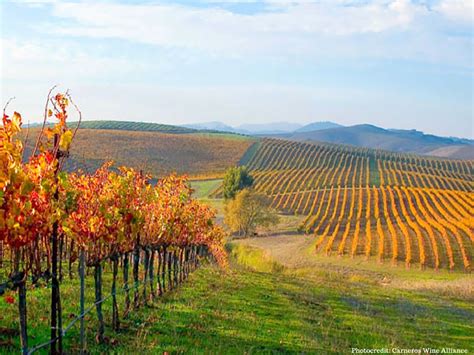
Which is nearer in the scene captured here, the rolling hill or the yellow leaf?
the yellow leaf

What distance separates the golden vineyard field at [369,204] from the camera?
47.8 m

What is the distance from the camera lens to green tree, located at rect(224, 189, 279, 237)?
6525cm

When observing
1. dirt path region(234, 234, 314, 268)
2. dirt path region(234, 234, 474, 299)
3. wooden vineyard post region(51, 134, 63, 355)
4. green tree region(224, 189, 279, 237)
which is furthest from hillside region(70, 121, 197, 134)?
wooden vineyard post region(51, 134, 63, 355)

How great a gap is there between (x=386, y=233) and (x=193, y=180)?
54.3 meters

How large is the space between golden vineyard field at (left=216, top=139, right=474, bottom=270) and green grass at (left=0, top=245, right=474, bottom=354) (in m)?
20.4

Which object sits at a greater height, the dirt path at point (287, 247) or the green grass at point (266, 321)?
the green grass at point (266, 321)

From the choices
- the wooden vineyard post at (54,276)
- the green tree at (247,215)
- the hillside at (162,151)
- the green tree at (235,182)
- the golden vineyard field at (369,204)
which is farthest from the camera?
the hillside at (162,151)

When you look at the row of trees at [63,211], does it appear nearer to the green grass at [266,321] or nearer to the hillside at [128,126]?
the green grass at [266,321]

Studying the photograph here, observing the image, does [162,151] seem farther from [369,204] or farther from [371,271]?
[371,271]

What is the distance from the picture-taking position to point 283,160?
4860 inches

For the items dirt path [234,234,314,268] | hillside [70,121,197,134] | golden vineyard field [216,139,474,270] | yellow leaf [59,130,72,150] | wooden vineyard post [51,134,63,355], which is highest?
hillside [70,121,197,134]

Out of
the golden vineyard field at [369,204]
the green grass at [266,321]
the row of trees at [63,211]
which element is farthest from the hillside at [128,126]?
the row of trees at [63,211]

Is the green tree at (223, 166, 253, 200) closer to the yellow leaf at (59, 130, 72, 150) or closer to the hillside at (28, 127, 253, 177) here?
the hillside at (28, 127, 253, 177)

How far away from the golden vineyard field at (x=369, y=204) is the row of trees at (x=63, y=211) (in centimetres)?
3141
